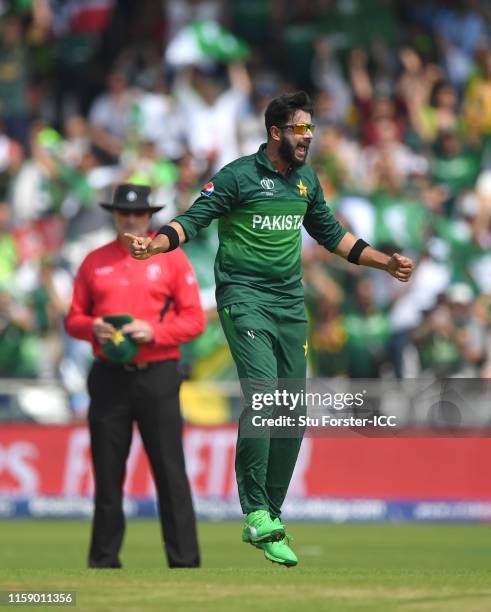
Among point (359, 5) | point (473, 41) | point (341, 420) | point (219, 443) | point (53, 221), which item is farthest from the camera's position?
point (359, 5)

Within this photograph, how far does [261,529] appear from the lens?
9.58 m

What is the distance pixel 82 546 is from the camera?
15.0 meters

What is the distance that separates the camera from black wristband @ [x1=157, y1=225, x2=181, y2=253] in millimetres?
→ 9477

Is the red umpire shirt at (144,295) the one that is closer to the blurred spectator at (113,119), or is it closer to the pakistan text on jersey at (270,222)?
the pakistan text on jersey at (270,222)

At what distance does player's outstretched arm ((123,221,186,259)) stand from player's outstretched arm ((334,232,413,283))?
124cm

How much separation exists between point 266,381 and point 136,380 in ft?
7.93

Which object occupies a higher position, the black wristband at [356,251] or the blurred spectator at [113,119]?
the blurred spectator at [113,119]

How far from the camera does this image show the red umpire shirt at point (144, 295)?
11.8 meters

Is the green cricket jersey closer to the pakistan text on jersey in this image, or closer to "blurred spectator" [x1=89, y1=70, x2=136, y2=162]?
the pakistan text on jersey

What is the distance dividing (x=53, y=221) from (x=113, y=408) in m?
8.93

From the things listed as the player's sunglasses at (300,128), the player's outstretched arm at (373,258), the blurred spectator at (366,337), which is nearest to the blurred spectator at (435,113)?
the blurred spectator at (366,337)

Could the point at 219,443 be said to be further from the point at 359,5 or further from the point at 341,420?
the point at 359,5

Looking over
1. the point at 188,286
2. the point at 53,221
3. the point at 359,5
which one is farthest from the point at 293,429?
the point at 359,5

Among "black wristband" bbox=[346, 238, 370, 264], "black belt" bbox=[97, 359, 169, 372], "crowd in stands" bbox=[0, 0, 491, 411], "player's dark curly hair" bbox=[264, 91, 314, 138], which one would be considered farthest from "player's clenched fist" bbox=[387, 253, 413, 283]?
"crowd in stands" bbox=[0, 0, 491, 411]
